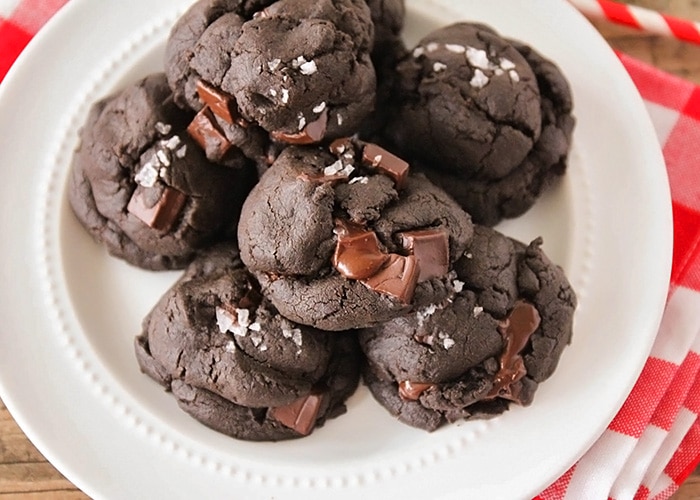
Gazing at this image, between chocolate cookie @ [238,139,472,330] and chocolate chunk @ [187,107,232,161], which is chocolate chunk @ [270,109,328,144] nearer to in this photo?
chocolate cookie @ [238,139,472,330]

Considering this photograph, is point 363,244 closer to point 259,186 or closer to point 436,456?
point 259,186

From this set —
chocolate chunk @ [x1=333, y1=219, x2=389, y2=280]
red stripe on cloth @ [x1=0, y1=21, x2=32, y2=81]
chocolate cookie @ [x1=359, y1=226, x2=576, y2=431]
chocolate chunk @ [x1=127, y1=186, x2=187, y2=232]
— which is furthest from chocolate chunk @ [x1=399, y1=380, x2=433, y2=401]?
red stripe on cloth @ [x1=0, y1=21, x2=32, y2=81]

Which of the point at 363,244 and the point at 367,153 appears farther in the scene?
the point at 367,153

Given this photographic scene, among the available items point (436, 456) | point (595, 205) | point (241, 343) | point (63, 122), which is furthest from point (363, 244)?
point (63, 122)

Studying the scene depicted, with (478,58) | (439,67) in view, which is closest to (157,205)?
(439,67)

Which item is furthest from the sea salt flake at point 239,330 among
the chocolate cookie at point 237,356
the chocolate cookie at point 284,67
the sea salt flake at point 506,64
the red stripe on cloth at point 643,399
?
the red stripe on cloth at point 643,399

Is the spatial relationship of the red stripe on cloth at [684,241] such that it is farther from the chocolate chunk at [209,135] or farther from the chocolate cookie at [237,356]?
the chocolate chunk at [209,135]
